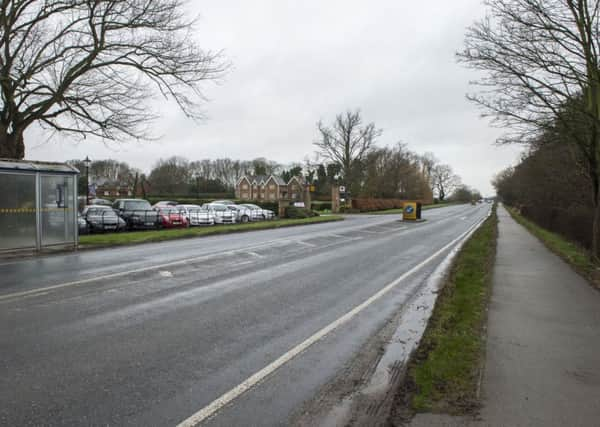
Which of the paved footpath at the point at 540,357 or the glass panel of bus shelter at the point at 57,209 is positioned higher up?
the glass panel of bus shelter at the point at 57,209

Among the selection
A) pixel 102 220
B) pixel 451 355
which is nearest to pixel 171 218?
pixel 102 220

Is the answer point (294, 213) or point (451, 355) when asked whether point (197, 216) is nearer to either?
point (294, 213)

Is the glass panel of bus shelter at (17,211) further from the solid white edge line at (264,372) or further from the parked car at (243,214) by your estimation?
the parked car at (243,214)

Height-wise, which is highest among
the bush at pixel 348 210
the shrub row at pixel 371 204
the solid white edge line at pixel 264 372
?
the shrub row at pixel 371 204

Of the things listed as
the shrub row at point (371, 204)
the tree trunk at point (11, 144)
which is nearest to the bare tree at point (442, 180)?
the shrub row at point (371, 204)

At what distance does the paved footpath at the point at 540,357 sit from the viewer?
3.39 m

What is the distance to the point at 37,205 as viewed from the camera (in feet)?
43.8

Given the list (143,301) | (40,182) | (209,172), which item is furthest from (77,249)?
(209,172)

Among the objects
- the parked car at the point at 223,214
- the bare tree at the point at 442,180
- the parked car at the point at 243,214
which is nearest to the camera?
the parked car at the point at 223,214

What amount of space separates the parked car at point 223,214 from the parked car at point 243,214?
540 millimetres

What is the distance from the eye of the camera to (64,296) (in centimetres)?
728

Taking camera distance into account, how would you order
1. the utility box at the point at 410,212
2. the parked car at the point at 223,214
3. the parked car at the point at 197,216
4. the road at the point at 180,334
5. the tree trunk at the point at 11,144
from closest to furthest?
the road at the point at 180,334 → the tree trunk at the point at 11,144 → the parked car at the point at 197,216 → the parked car at the point at 223,214 → the utility box at the point at 410,212

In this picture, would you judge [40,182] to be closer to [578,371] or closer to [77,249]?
[77,249]

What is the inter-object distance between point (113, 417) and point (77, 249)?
1218 cm
